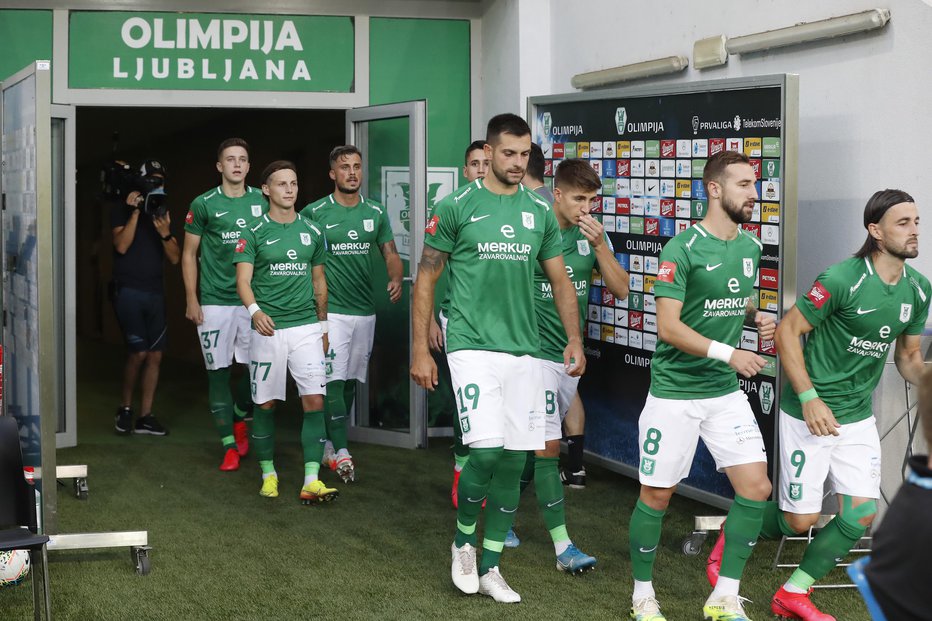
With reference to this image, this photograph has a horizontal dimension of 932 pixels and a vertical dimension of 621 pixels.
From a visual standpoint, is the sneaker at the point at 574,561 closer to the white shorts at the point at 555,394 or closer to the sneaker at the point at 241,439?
the white shorts at the point at 555,394

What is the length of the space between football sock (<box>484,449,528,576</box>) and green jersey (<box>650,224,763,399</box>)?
1.99ft

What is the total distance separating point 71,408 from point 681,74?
4.15 metres

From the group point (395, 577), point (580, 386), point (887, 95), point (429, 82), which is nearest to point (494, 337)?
point (395, 577)

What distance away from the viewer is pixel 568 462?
6.50 metres

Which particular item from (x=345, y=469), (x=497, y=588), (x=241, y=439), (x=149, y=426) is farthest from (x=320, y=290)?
(x=149, y=426)

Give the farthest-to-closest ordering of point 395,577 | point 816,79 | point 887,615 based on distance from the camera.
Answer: point 816,79
point 395,577
point 887,615

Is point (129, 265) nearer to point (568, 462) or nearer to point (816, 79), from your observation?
point (568, 462)

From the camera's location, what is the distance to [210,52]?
7.87 metres

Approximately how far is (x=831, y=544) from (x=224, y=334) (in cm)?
386

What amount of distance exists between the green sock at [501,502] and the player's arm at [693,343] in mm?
754

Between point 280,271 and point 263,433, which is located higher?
point 280,271

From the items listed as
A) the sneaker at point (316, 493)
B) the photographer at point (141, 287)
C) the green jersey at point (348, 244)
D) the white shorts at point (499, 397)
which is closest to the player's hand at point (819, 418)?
the white shorts at point (499, 397)

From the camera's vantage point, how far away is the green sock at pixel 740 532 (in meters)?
4.11

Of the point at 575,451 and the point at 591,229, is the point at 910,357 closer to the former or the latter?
the point at 591,229
